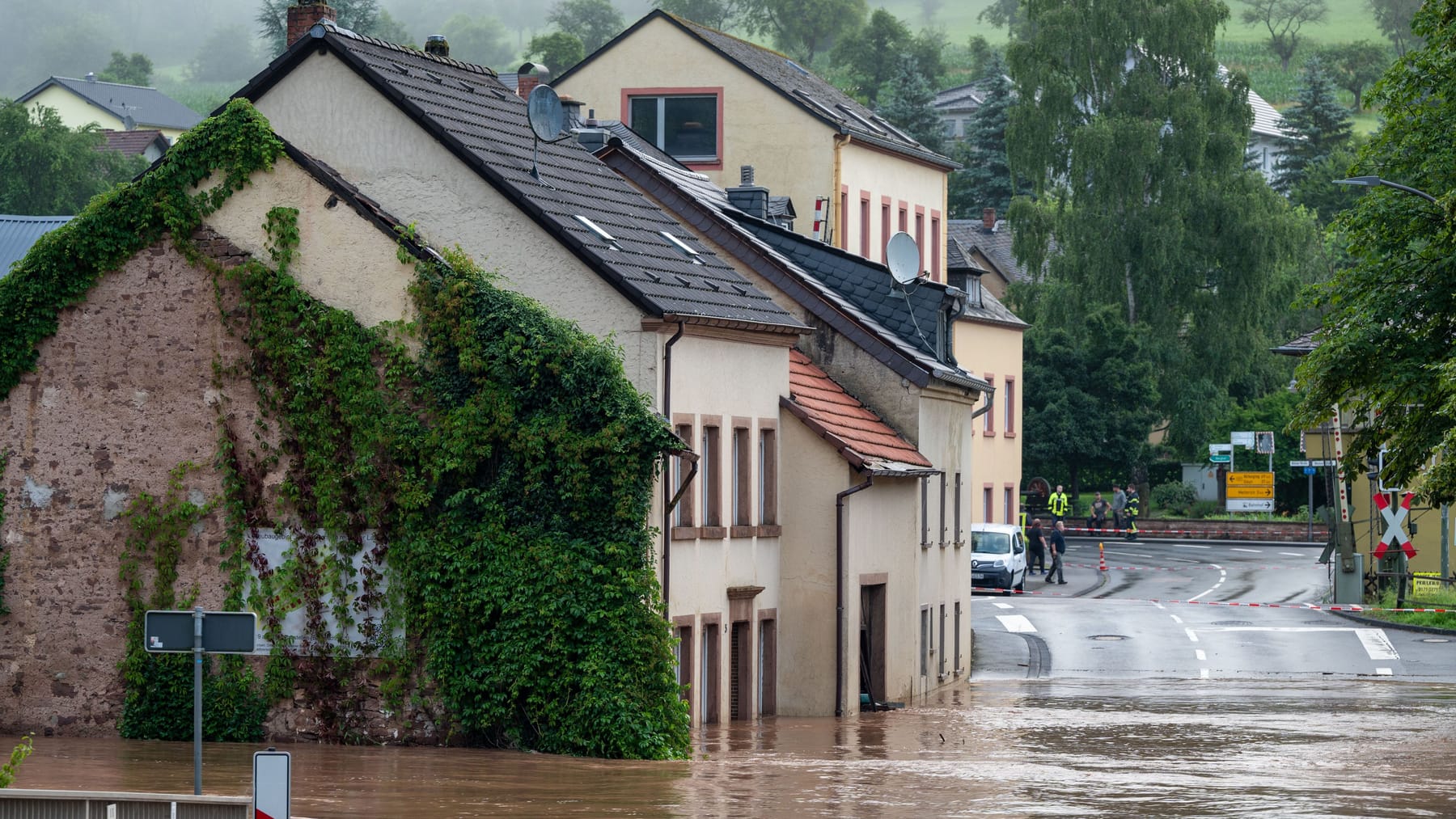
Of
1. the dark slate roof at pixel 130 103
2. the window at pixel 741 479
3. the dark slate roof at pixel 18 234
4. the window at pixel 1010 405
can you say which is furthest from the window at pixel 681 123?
the dark slate roof at pixel 130 103

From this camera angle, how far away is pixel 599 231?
26625mm

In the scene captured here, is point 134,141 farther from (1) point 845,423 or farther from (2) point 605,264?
(2) point 605,264

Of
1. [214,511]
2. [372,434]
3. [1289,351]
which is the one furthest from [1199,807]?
[1289,351]

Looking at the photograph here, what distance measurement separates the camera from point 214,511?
2477cm

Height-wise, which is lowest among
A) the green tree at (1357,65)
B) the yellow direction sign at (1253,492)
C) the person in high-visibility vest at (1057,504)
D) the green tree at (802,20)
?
the person in high-visibility vest at (1057,504)

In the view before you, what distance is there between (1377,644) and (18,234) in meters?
27.8

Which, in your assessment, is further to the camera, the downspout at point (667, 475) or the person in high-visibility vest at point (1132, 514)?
the person in high-visibility vest at point (1132, 514)

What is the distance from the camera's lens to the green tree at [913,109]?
11094 cm

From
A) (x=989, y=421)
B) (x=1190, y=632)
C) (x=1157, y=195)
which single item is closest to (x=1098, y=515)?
(x=989, y=421)

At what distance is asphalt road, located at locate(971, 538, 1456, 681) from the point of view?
39.8 m

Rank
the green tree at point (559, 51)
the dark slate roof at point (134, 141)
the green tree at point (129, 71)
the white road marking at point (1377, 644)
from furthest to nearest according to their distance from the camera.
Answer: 1. the green tree at point (129, 71)
2. the green tree at point (559, 51)
3. the dark slate roof at point (134, 141)
4. the white road marking at point (1377, 644)

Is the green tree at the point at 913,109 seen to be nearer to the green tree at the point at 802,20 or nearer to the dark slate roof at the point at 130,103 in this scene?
the dark slate roof at the point at 130,103

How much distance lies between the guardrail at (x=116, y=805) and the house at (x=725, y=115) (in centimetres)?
3844

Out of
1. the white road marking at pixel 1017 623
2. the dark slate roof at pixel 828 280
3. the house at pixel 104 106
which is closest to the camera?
the dark slate roof at pixel 828 280
